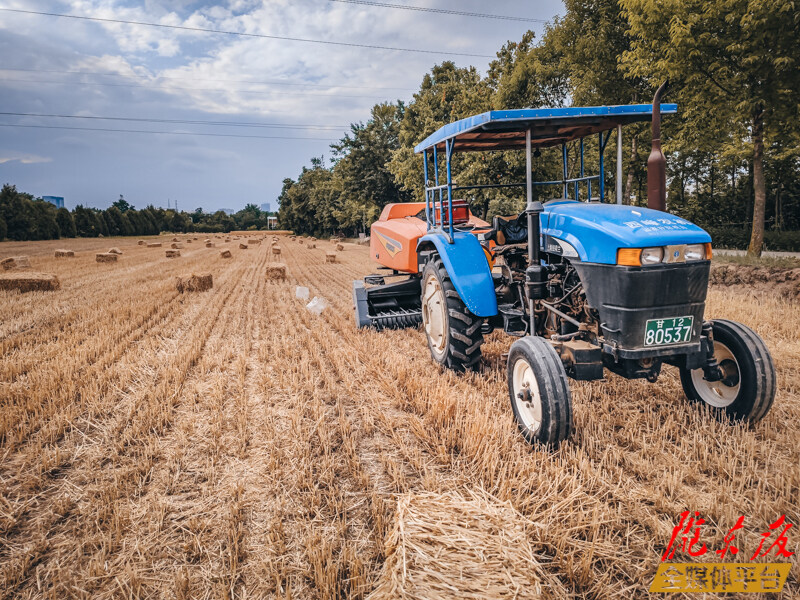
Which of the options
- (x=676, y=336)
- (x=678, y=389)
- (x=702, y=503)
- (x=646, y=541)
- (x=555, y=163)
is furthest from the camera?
(x=555, y=163)

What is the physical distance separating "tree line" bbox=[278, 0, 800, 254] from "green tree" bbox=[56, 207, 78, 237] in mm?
37309

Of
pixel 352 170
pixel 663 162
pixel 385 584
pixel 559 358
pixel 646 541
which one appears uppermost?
pixel 352 170

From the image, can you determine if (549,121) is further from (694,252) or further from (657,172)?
(694,252)

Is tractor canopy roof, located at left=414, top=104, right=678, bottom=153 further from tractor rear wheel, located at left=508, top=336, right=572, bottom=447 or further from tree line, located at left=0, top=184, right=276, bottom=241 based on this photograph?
tree line, located at left=0, top=184, right=276, bottom=241

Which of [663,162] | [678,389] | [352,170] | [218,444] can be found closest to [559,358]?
[663,162]

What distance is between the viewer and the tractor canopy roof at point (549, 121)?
11.7 ft

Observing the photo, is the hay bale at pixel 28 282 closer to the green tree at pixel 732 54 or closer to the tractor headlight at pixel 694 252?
the tractor headlight at pixel 694 252

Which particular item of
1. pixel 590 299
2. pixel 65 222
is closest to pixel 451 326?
pixel 590 299

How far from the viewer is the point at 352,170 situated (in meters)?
28.2

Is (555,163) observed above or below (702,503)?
above

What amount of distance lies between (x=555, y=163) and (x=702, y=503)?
10341 mm

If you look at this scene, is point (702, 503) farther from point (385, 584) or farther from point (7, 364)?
point (7, 364)

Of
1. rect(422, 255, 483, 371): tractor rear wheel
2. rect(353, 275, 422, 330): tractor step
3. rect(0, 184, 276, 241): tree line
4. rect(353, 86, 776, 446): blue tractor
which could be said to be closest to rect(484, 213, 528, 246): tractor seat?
rect(353, 86, 776, 446): blue tractor

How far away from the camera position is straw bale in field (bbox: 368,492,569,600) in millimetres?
1583
